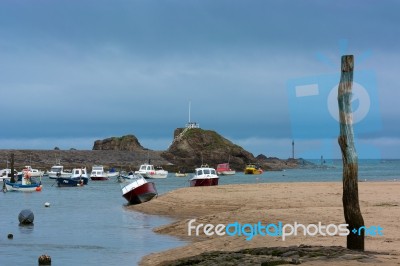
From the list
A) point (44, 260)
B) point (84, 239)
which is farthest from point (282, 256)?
point (84, 239)

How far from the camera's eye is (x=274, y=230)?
24.2 metres

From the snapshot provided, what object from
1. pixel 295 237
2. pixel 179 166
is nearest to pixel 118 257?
pixel 295 237

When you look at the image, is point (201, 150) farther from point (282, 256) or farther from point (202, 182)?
point (282, 256)

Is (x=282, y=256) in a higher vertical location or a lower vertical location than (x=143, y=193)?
lower

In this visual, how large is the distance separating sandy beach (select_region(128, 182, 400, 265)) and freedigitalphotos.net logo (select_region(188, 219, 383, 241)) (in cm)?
33

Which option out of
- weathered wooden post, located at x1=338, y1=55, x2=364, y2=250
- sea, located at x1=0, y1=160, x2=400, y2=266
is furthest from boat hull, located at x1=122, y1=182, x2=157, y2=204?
weathered wooden post, located at x1=338, y1=55, x2=364, y2=250

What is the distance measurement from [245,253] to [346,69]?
586 centimetres

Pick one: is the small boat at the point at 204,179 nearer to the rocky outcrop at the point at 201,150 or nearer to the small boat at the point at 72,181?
the small boat at the point at 72,181

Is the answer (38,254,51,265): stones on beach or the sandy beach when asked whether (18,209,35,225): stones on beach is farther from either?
(38,254,51,265): stones on beach

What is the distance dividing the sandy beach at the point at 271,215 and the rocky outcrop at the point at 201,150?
129829 millimetres

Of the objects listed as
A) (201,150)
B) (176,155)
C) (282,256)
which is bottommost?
(282,256)

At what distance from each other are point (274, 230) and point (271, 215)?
12.2 ft

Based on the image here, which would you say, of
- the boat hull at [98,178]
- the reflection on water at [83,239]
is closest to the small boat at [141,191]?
the reflection on water at [83,239]

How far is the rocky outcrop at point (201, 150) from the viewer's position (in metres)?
182
